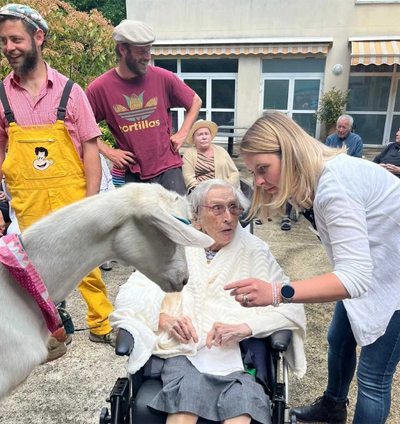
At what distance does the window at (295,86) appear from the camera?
46.8ft

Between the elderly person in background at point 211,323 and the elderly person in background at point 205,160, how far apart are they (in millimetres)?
2285

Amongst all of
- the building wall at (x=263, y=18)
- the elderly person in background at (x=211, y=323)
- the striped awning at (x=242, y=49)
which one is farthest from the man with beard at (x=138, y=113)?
the building wall at (x=263, y=18)

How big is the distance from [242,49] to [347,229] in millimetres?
13783

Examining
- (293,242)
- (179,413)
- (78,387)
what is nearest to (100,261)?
(179,413)

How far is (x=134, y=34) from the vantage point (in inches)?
107

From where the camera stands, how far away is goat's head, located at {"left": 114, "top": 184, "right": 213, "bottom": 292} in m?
1.25

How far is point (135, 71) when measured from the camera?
9.48ft

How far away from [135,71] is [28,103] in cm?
81

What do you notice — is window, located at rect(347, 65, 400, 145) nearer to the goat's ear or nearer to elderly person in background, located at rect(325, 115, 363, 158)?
elderly person in background, located at rect(325, 115, 363, 158)

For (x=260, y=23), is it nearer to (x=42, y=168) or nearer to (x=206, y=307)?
(x=42, y=168)

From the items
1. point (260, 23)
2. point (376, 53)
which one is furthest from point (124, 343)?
point (260, 23)

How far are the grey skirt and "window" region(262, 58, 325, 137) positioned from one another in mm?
13218

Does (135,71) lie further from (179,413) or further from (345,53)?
(345,53)

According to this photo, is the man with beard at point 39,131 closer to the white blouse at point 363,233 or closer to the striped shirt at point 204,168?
the white blouse at point 363,233
